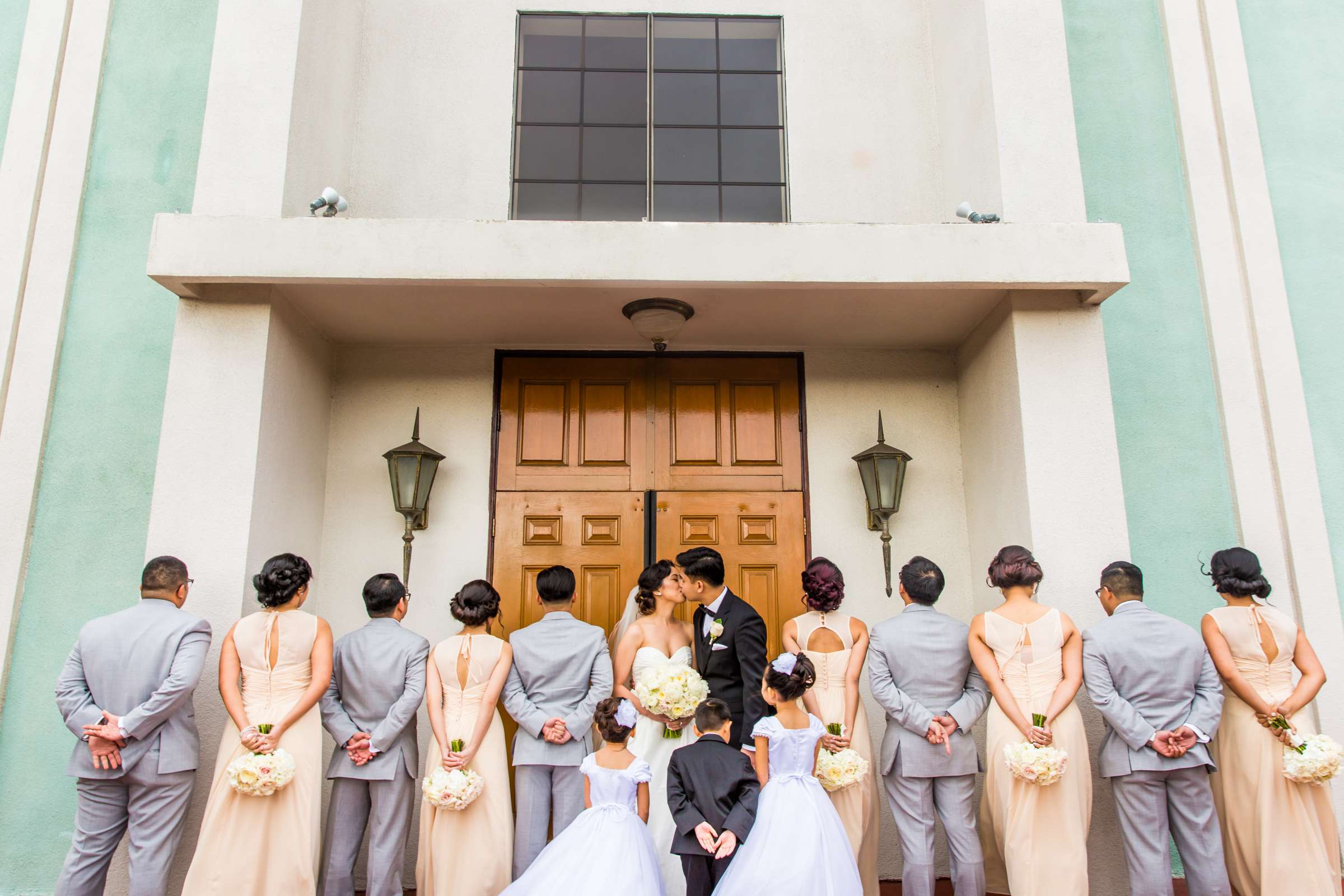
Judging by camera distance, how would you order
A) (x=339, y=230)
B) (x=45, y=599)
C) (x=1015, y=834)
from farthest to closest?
1. (x=45, y=599)
2. (x=339, y=230)
3. (x=1015, y=834)

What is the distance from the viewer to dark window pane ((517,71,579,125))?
732cm

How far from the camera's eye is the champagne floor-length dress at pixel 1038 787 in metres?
4.57

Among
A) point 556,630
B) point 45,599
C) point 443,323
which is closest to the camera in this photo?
point 556,630

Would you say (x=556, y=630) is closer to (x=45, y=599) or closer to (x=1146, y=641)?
(x=1146, y=641)

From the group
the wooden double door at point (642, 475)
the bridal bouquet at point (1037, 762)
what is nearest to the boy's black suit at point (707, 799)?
the bridal bouquet at point (1037, 762)

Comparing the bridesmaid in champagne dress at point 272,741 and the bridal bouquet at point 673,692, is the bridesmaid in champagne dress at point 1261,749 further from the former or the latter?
the bridesmaid in champagne dress at point 272,741

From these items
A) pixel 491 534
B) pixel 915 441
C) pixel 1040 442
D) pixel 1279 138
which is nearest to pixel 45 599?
pixel 491 534

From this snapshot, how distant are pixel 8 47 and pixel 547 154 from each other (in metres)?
3.89

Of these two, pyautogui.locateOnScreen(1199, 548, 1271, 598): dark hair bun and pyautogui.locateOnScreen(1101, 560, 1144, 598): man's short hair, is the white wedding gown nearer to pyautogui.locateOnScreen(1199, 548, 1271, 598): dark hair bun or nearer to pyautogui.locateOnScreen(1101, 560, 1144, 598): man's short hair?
pyautogui.locateOnScreen(1101, 560, 1144, 598): man's short hair

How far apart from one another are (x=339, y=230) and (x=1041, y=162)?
4398 millimetres

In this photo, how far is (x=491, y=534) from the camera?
6.45m

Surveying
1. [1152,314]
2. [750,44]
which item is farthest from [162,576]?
[1152,314]

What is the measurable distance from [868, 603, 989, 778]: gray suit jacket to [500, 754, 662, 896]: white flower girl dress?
1.43 m

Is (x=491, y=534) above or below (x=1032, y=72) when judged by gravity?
below
